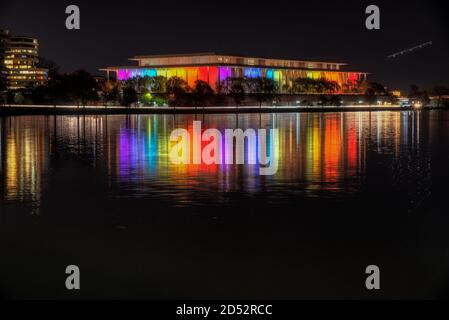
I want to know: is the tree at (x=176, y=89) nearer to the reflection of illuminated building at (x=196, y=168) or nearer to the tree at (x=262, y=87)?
the tree at (x=262, y=87)

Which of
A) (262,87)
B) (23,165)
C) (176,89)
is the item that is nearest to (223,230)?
(23,165)

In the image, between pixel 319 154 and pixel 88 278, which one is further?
pixel 319 154

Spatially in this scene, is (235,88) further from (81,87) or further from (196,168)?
(196,168)

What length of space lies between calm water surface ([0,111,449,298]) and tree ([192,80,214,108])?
96.3 meters

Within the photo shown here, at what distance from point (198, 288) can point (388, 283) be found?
277cm

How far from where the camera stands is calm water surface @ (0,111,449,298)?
1027cm

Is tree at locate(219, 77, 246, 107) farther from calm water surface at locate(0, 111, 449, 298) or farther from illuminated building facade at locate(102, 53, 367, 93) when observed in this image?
calm water surface at locate(0, 111, 449, 298)

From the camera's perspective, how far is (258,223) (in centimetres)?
1351

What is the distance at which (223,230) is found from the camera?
12.9 m

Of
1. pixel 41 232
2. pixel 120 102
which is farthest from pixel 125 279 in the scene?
pixel 120 102

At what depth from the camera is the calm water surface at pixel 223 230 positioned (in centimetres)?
1027

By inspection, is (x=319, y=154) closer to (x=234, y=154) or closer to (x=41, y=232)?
(x=234, y=154)

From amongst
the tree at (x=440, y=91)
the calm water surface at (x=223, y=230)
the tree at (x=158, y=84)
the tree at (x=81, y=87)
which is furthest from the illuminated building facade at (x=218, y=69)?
the calm water surface at (x=223, y=230)
